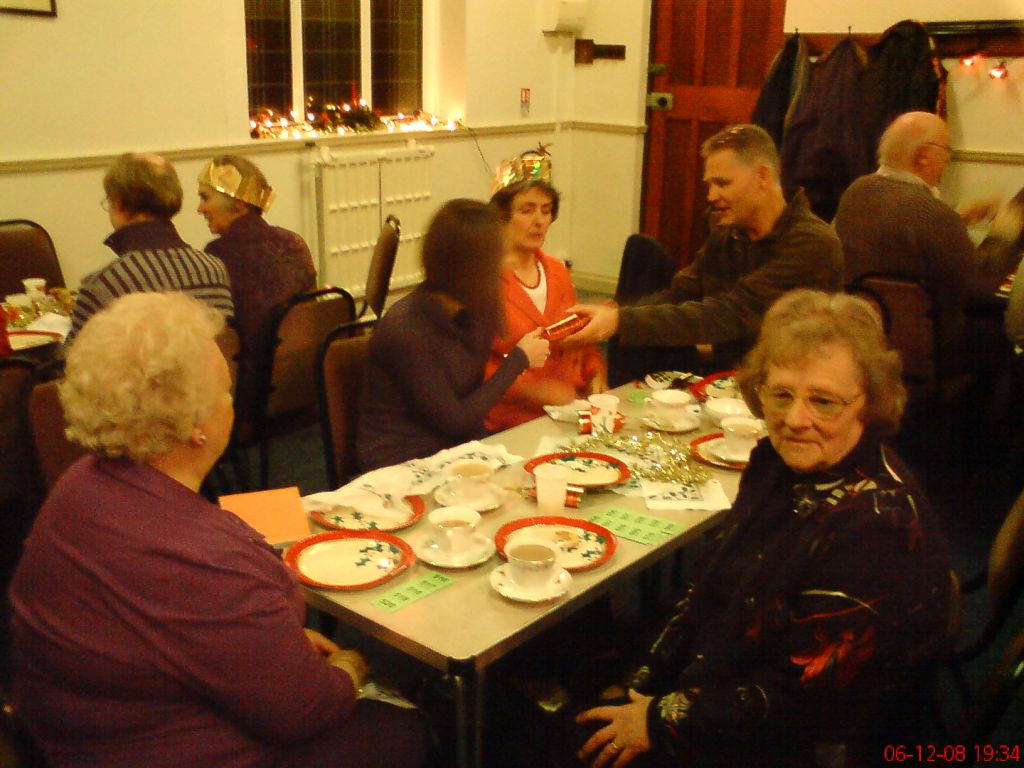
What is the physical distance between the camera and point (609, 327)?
9.40 feet

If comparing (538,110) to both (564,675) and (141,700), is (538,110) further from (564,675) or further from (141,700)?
(141,700)

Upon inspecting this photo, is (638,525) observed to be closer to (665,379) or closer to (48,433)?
(665,379)

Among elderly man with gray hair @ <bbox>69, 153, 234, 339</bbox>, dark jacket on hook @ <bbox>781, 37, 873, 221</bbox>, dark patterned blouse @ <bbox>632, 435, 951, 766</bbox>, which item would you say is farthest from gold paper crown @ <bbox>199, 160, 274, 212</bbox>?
dark jacket on hook @ <bbox>781, 37, 873, 221</bbox>

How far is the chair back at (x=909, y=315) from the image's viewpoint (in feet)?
11.4

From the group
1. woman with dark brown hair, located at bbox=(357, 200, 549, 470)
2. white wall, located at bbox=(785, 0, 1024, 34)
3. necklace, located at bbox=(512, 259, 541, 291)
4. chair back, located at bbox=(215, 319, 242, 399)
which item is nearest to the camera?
woman with dark brown hair, located at bbox=(357, 200, 549, 470)

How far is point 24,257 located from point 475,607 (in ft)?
9.89

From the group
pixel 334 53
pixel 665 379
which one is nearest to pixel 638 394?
pixel 665 379

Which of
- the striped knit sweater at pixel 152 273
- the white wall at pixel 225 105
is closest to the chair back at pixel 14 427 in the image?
the striped knit sweater at pixel 152 273

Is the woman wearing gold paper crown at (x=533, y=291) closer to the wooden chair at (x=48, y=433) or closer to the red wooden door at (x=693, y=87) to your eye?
the wooden chair at (x=48, y=433)

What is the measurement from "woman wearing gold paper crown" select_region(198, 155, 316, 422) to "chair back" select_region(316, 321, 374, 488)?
898mm

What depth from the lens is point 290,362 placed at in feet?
10.3

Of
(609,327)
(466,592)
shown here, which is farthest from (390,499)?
(609,327)

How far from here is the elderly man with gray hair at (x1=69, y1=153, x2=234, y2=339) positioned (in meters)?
2.88

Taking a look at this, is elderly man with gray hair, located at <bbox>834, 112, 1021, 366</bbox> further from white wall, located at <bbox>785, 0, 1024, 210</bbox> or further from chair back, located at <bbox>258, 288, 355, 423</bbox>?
chair back, located at <bbox>258, 288, 355, 423</bbox>
